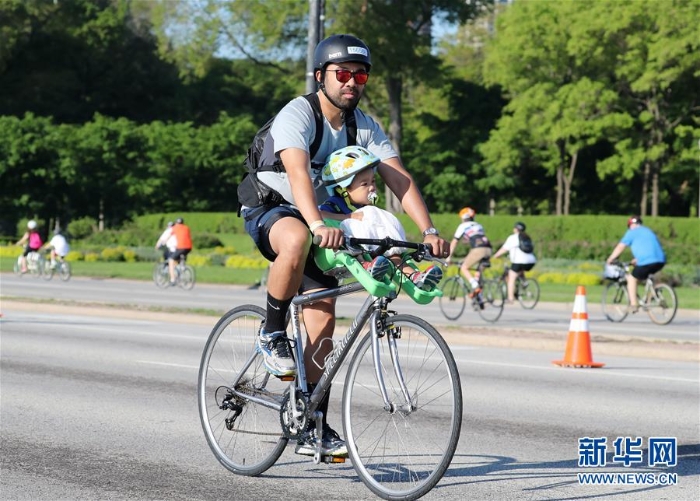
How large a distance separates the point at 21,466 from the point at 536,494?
2.71 meters

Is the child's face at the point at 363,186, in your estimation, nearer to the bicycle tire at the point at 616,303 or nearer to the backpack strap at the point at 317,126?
the backpack strap at the point at 317,126

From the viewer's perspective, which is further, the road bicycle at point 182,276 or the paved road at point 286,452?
the road bicycle at point 182,276

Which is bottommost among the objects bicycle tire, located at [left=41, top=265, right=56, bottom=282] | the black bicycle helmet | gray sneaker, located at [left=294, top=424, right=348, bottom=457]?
bicycle tire, located at [left=41, top=265, right=56, bottom=282]

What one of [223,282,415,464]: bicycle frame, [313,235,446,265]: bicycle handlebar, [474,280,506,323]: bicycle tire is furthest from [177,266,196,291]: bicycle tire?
[313,235,446,265]: bicycle handlebar

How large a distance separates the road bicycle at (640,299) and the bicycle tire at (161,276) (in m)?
12.8

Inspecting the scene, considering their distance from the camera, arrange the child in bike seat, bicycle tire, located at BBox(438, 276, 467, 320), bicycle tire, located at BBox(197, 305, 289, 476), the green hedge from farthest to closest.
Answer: the green hedge
bicycle tire, located at BBox(438, 276, 467, 320)
bicycle tire, located at BBox(197, 305, 289, 476)
the child in bike seat

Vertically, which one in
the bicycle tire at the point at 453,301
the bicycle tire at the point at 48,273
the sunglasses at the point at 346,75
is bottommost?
the bicycle tire at the point at 48,273

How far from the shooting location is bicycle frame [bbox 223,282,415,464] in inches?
216

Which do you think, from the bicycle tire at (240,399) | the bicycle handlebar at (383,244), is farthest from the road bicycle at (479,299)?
the bicycle handlebar at (383,244)

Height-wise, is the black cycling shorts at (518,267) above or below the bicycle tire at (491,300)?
above

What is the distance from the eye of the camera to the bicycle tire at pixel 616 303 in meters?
21.8

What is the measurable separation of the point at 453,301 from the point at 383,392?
16.2m

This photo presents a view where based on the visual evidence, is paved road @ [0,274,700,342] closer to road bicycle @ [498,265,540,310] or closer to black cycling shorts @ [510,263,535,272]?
road bicycle @ [498,265,540,310]

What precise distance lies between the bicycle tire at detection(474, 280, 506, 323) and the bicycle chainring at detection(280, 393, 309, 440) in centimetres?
1534
